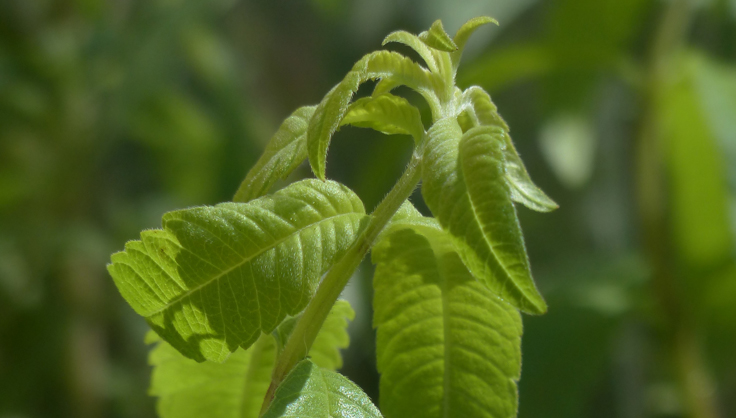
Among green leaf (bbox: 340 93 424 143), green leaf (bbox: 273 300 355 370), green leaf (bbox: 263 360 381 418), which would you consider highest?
green leaf (bbox: 340 93 424 143)

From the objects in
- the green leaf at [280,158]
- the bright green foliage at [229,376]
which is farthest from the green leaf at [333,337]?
the green leaf at [280,158]

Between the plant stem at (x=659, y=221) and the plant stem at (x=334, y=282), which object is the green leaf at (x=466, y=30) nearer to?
the plant stem at (x=334, y=282)

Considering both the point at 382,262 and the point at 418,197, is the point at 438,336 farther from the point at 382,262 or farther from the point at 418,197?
the point at 418,197

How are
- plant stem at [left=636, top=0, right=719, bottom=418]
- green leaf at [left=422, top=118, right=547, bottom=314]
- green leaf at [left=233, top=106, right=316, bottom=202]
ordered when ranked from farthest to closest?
plant stem at [left=636, top=0, right=719, bottom=418]
green leaf at [left=233, top=106, right=316, bottom=202]
green leaf at [left=422, top=118, right=547, bottom=314]

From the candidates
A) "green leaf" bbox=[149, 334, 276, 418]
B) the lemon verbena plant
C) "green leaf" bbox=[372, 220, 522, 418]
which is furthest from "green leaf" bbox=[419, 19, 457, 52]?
"green leaf" bbox=[149, 334, 276, 418]

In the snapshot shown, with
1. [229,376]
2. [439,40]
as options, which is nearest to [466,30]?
[439,40]

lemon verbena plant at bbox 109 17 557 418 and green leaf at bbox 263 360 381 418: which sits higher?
lemon verbena plant at bbox 109 17 557 418

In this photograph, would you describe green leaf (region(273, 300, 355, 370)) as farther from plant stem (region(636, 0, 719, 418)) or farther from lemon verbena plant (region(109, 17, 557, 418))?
plant stem (region(636, 0, 719, 418))
